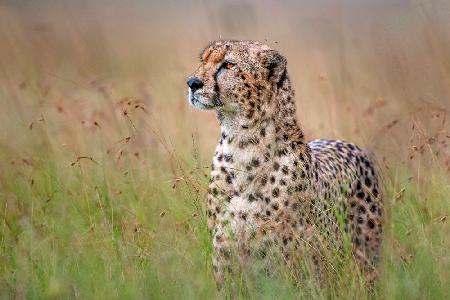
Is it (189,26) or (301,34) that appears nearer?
(301,34)

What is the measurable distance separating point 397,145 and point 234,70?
108 cm

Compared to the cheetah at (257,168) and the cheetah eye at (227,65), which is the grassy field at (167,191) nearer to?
the cheetah at (257,168)

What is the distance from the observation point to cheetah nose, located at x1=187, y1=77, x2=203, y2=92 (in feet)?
15.6

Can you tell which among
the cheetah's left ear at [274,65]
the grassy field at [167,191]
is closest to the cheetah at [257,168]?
the cheetah's left ear at [274,65]

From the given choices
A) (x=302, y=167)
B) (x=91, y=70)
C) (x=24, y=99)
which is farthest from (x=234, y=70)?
(x=91, y=70)

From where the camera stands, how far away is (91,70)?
1003 cm

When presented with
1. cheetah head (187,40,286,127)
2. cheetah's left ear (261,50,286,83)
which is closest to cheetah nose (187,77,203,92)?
cheetah head (187,40,286,127)

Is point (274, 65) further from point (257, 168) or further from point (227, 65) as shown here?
point (257, 168)

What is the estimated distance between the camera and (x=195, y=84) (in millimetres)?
4762

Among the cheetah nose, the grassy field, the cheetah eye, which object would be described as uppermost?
the cheetah eye

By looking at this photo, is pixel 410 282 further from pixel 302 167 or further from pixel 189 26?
pixel 189 26

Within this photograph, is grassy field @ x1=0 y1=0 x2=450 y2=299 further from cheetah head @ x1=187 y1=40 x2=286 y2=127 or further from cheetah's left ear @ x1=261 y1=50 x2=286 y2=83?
cheetah's left ear @ x1=261 y1=50 x2=286 y2=83

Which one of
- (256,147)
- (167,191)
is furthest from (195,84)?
(167,191)

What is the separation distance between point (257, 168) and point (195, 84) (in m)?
0.41
